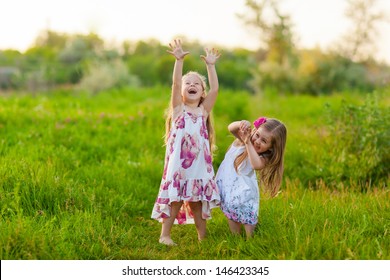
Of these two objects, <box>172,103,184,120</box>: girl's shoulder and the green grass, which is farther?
<box>172,103,184,120</box>: girl's shoulder

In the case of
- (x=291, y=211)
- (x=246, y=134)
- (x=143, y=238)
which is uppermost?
(x=246, y=134)

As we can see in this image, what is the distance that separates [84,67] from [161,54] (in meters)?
8.01

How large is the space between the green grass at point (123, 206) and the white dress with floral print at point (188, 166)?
1.36 ft

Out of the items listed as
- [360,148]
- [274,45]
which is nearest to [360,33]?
[274,45]

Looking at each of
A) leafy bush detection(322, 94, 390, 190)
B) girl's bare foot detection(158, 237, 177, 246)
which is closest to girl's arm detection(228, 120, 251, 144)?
girl's bare foot detection(158, 237, 177, 246)

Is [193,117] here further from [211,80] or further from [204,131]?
[211,80]

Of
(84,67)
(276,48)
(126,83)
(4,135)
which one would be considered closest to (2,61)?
(84,67)

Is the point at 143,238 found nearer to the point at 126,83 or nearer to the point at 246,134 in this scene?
the point at 246,134

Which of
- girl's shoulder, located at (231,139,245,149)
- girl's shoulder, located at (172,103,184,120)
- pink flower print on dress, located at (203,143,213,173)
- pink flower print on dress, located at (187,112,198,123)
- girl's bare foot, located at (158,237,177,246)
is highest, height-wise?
girl's shoulder, located at (172,103,184,120)

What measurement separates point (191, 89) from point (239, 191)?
1.00 meters

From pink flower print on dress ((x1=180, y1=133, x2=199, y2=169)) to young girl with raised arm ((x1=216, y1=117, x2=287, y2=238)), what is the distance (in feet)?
1.18

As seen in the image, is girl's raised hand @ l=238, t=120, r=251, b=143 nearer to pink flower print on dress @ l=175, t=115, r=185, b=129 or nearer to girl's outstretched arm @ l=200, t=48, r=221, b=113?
girl's outstretched arm @ l=200, t=48, r=221, b=113

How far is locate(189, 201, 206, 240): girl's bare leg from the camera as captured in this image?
191 inches

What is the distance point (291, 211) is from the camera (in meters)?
5.00
